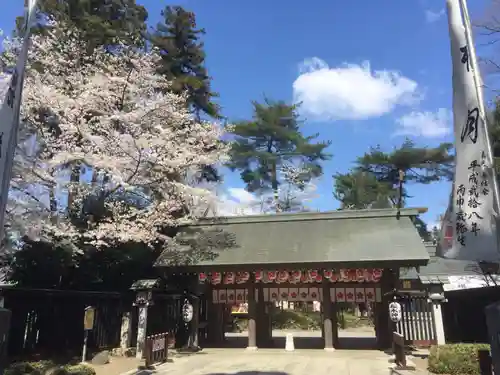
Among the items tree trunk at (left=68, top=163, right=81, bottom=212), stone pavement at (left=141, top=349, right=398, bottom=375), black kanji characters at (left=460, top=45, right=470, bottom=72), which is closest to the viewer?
black kanji characters at (left=460, top=45, right=470, bottom=72)

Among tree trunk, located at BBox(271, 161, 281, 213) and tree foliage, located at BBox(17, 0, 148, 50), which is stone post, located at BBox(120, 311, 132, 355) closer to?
tree foliage, located at BBox(17, 0, 148, 50)

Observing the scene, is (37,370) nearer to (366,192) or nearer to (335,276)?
(335,276)

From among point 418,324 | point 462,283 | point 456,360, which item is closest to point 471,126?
point 456,360

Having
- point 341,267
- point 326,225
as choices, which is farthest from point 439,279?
point 326,225

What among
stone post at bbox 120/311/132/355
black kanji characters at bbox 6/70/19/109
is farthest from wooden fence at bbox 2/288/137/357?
black kanji characters at bbox 6/70/19/109

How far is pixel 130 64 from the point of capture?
19531 mm

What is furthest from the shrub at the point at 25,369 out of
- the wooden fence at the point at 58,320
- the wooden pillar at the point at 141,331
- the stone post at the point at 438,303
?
the stone post at the point at 438,303

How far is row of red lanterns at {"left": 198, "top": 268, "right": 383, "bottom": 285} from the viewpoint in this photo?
16.3 metres

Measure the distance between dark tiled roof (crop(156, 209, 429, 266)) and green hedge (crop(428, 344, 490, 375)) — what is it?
149 inches

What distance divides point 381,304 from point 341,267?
10.6 feet

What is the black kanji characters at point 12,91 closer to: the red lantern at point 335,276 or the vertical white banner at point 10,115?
Answer: the vertical white banner at point 10,115

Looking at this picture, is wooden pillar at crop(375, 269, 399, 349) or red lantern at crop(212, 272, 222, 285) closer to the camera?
wooden pillar at crop(375, 269, 399, 349)

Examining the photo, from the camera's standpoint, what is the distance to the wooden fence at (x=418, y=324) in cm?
1705

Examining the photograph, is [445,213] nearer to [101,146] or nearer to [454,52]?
[454,52]
